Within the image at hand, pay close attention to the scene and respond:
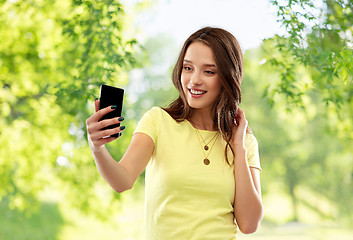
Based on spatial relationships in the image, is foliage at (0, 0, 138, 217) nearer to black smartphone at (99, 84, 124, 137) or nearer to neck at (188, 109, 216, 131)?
neck at (188, 109, 216, 131)

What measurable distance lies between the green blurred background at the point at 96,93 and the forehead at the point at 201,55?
0.90 metres

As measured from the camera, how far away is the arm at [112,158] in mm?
1321

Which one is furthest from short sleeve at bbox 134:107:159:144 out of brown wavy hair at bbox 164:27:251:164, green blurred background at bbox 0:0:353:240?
green blurred background at bbox 0:0:353:240

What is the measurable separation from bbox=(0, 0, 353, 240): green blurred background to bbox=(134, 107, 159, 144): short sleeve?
99cm

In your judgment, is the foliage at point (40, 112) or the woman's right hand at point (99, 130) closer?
the woman's right hand at point (99, 130)

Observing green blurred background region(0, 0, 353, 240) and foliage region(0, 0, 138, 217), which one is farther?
foliage region(0, 0, 138, 217)

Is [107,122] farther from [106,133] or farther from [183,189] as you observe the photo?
[183,189]

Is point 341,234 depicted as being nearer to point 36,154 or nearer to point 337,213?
point 337,213

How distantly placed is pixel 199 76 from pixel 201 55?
0.08m

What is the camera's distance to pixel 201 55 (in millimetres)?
1723

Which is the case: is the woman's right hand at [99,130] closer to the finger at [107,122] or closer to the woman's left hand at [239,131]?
the finger at [107,122]

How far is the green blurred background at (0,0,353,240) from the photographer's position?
3097mm

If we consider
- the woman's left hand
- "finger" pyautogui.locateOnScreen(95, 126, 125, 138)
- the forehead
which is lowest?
the woman's left hand

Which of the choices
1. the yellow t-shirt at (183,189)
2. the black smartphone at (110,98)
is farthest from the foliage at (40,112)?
the black smartphone at (110,98)
